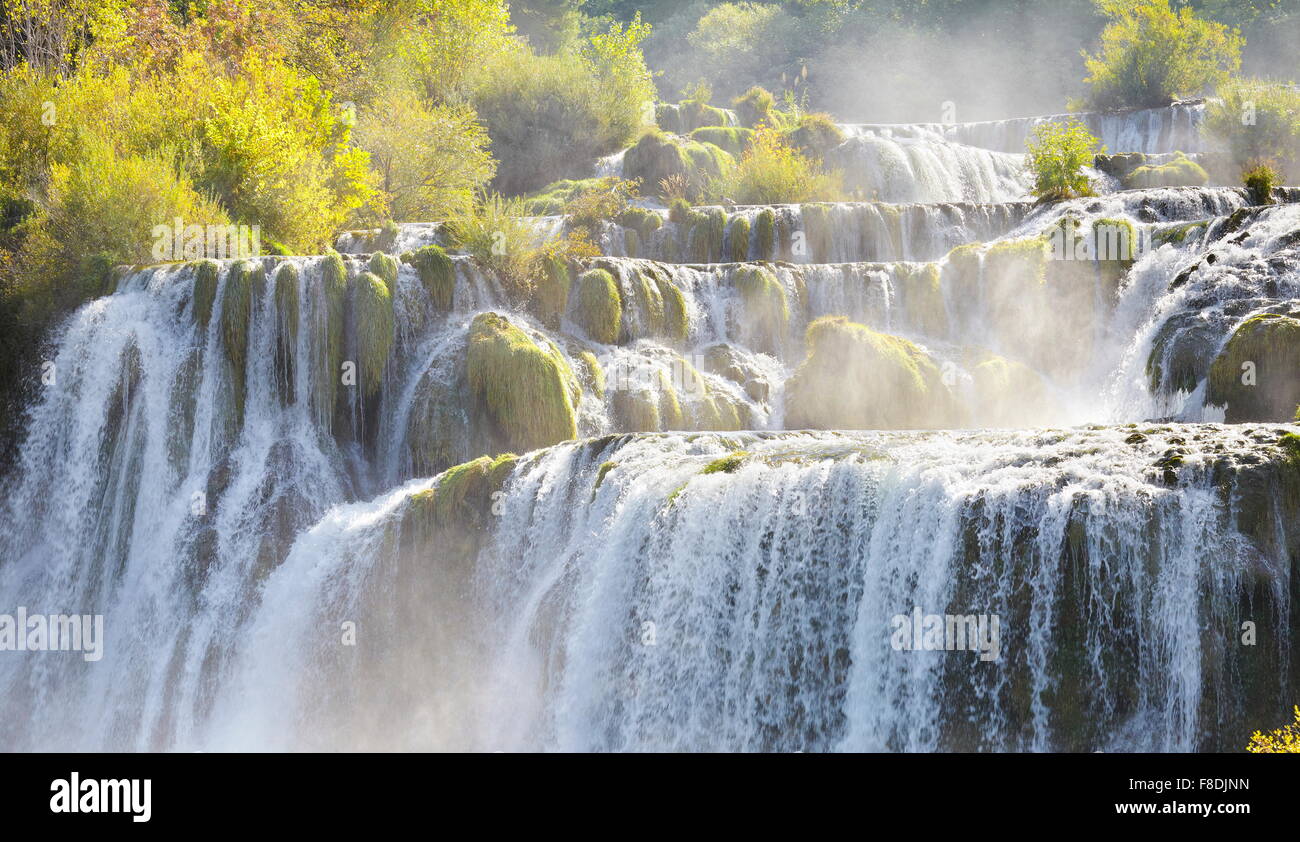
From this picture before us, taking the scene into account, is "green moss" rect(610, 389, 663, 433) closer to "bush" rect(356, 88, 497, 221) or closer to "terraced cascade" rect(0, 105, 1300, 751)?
"terraced cascade" rect(0, 105, 1300, 751)

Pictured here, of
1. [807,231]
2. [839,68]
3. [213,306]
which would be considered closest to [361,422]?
[213,306]

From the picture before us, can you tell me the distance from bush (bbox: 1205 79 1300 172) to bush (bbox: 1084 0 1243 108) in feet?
18.5

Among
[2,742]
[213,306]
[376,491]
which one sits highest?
[213,306]

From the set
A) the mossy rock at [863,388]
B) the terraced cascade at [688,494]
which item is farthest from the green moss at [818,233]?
the mossy rock at [863,388]

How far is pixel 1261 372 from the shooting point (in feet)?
39.1

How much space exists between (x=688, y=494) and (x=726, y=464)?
0.49 metres

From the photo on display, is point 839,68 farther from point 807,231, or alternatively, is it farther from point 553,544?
point 553,544

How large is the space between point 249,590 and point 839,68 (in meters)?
43.5

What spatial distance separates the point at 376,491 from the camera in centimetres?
1380

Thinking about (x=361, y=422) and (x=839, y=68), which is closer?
(x=361, y=422)

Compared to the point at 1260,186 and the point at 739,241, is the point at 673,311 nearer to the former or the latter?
the point at 739,241

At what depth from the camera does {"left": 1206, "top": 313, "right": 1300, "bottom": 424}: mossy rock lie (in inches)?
462

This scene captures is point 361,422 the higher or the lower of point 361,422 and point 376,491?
the higher

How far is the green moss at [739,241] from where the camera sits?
19672mm
